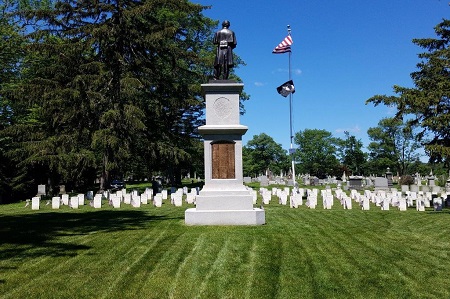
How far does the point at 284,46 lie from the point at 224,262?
22.4m

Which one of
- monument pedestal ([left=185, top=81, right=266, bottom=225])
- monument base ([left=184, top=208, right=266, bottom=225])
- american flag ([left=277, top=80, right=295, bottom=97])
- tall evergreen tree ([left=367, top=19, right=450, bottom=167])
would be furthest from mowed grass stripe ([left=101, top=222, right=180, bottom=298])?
american flag ([left=277, top=80, right=295, bottom=97])

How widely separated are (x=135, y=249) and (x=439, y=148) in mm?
13337

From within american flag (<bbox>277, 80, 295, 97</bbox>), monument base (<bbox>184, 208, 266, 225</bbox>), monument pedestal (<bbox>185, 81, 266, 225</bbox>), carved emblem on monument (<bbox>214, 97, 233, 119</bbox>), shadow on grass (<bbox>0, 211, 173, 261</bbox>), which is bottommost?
shadow on grass (<bbox>0, 211, 173, 261</bbox>)

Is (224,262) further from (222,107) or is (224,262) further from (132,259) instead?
(222,107)

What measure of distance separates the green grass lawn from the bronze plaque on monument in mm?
1813

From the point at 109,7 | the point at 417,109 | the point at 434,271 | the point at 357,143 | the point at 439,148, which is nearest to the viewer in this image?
the point at 434,271

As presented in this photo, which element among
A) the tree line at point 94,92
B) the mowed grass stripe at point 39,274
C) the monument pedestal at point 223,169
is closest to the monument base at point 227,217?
the monument pedestal at point 223,169

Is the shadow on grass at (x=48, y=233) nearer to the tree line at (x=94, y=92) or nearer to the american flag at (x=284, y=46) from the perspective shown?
the tree line at (x=94, y=92)

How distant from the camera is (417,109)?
16.4 m

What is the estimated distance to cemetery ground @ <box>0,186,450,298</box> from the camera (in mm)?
5402

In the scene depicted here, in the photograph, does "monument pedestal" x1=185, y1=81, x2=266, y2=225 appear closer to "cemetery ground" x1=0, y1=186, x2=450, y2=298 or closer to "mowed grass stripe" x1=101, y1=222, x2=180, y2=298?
"cemetery ground" x1=0, y1=186, x2=450, y2=298

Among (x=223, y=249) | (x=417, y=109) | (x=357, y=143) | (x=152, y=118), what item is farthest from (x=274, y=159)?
(x=223, y=249)

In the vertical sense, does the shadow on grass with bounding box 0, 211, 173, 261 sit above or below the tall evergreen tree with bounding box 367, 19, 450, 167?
below

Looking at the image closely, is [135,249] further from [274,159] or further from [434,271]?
[274,159]
